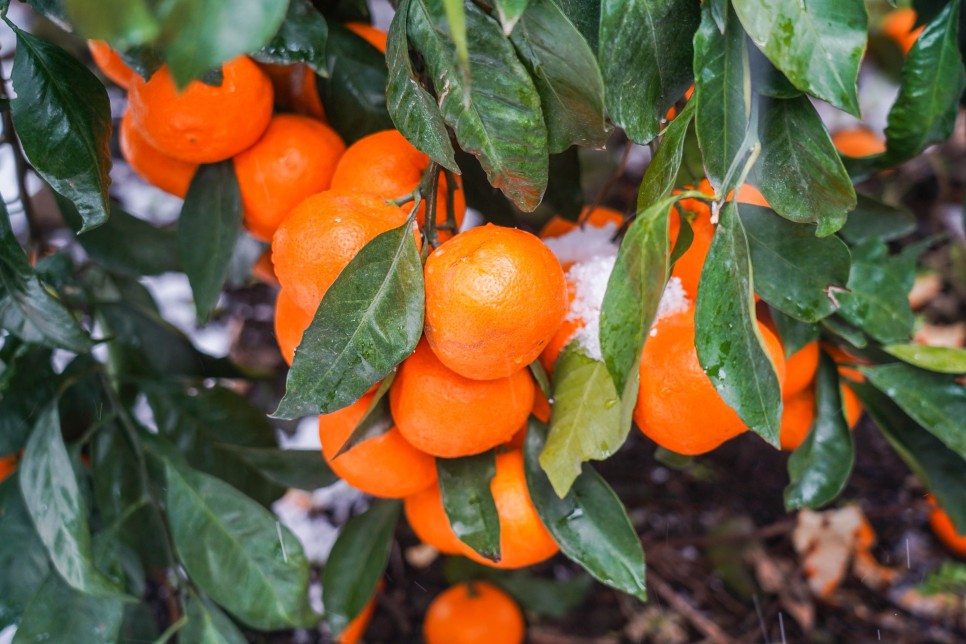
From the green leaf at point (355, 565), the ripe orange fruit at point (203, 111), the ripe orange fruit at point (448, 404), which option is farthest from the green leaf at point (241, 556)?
the ripe orange fruit at point (203, 111)

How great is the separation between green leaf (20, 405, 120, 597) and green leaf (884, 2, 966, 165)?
764mm

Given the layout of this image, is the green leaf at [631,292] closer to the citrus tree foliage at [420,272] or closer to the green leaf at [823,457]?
the citrus tree foliage at [420,272]

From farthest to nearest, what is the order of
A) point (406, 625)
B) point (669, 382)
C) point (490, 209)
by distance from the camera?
point (406, 625), point (490, 209), point (669, 382)

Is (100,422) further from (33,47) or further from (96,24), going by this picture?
(96,24)

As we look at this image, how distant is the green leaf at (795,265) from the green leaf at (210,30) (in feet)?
1.37

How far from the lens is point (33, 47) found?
59 centimetres

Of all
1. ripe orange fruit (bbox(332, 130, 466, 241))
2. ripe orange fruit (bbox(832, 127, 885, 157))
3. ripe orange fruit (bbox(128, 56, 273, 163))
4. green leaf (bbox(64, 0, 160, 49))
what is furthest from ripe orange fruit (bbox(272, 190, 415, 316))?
ripe orange fruit (bbox(832, 127, 885, 157))

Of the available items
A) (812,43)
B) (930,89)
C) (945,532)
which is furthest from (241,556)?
(945,532)

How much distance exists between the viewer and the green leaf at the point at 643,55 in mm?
501

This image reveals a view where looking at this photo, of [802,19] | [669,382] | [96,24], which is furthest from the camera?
[669,382]

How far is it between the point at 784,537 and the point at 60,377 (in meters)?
1.06

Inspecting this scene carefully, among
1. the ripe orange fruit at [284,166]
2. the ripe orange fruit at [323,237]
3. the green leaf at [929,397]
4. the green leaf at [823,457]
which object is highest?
the ripe orange fruit at [323,237]

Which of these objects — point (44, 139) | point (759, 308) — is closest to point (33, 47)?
point (44, 139)

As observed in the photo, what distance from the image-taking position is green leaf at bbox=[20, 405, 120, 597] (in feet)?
2.20
